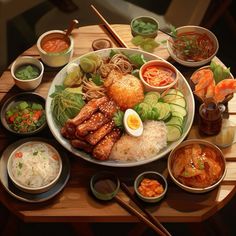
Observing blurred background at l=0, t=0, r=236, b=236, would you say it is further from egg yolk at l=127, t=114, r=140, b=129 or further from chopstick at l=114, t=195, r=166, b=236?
egg yolk at l=127, t=114, r=140, b=129

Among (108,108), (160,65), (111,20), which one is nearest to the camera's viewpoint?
(108,108)

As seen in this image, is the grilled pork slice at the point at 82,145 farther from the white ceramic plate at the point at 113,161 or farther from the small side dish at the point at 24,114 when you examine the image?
the small side dish at the point at 24,114

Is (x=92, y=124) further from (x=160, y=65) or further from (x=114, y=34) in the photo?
(x=114, y=34)

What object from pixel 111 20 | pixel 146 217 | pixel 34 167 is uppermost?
pixel 34 167

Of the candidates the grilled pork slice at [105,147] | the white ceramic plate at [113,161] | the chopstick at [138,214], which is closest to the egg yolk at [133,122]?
the grilled pork slice at [105,147]

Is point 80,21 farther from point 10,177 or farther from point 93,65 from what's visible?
point 10,177

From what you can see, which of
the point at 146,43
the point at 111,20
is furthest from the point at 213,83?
the point at 111,20

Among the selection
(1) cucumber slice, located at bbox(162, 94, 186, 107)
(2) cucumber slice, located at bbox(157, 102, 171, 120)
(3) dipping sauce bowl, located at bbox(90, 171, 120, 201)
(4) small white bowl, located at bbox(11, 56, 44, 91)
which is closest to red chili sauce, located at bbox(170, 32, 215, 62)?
(1) cucumber slice, located at bbox(162, 94, 186, 107)
